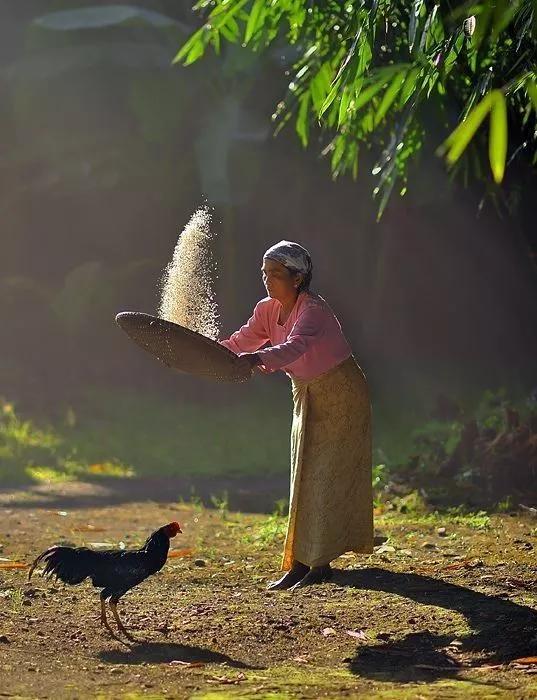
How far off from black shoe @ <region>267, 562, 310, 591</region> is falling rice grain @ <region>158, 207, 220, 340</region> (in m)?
1.39

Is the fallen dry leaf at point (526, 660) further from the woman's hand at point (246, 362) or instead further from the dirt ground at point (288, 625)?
the woman's hand at point (246, 362)

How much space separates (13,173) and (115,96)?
182cm

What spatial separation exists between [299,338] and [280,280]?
1.27 ft

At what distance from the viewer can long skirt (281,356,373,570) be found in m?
6.71

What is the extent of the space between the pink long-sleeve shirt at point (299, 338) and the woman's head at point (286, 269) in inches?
3.4

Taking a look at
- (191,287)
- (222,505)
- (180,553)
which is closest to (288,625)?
(191,287)

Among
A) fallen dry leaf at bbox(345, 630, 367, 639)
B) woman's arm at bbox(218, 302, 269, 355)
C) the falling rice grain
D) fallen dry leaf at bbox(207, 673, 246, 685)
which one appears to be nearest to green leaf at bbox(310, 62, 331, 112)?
the falling rice grain

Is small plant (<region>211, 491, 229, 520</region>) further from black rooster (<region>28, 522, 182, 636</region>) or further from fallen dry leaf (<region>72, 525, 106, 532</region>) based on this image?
black rooster (<region>28, 522, 182, 636</region>)

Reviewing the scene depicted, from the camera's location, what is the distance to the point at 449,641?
18.6ft

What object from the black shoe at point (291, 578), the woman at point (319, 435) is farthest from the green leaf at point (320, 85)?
the black shoe at point (291, 578)

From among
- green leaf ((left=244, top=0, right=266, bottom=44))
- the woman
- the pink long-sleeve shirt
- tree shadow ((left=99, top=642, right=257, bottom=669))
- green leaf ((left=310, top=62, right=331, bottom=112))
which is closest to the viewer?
tree shadow ((left=99, top=642, right=257, bottom=669))

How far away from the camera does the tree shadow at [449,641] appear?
523 centimetres

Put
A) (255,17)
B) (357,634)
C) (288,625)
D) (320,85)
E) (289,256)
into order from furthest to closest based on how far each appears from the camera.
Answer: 1. (320,85)
2. (255,17)
3. (289,256)
4. (288,625)
5. (357,634)

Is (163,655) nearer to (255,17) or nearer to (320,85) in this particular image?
(255,17)
